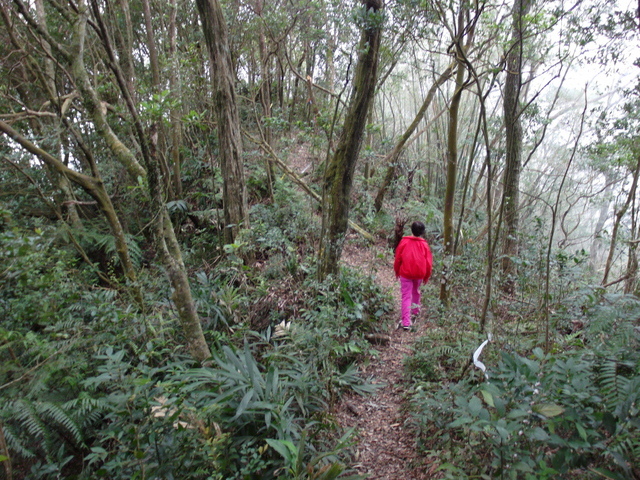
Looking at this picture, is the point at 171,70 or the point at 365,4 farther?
the point at 171,70

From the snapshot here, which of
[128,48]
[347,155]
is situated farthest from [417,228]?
[128,48]

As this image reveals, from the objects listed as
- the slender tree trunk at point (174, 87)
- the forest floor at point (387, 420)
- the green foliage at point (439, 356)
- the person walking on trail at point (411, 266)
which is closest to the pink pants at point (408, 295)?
the person walking on trail at point (411, 266)

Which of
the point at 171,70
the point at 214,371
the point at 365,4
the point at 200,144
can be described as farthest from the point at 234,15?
the point at 214,371

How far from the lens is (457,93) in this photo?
15.6 feet

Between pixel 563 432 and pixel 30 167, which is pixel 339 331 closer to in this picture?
pixel 563 432

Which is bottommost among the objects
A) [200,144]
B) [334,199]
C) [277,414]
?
[277,414]

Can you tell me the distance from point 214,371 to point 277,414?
0.61 meters

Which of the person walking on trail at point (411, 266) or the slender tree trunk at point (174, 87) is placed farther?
the slender tree trunk at point (174, 87)

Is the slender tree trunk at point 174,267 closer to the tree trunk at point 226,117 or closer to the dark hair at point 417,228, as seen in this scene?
the tree trunk at point 226,117

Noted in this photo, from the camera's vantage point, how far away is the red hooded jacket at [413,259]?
4941mm

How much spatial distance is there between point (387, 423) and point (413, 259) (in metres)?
2.17

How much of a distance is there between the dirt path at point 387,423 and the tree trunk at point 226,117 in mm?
3008

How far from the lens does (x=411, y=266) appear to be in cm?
495

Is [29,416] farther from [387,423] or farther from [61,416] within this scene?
[387,423]
